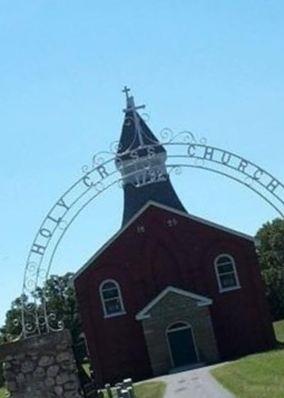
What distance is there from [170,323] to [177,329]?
0.45 metres

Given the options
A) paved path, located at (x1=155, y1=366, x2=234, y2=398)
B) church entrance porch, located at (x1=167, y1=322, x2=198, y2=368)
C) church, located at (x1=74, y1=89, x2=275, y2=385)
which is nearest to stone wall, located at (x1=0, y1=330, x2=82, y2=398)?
paved path, located at (x1=155, y1=366, x2=234, y2=398)

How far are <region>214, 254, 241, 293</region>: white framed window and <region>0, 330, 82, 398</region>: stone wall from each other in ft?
101

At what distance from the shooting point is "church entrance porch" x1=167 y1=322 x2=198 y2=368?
4569 cm

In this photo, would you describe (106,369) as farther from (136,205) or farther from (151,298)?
(136,205)

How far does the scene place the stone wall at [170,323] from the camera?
4575 centimetres

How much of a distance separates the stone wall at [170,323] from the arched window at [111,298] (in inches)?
70.3

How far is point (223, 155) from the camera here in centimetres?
2017

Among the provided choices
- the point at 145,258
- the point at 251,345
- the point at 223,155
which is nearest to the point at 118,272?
the point at 145,258

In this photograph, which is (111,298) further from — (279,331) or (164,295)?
(279,331)

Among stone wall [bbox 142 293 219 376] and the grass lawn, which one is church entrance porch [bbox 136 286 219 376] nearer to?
stone wall [bbox 142 293 219 376]

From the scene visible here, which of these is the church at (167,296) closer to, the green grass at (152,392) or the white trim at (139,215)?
the white trim at (139,215)

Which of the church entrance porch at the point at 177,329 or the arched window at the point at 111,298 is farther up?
the arched window at the point at 111,298

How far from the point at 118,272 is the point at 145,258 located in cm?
154

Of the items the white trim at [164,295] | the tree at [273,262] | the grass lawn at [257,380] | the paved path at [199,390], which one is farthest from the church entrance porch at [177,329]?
the tree at [273,262]
